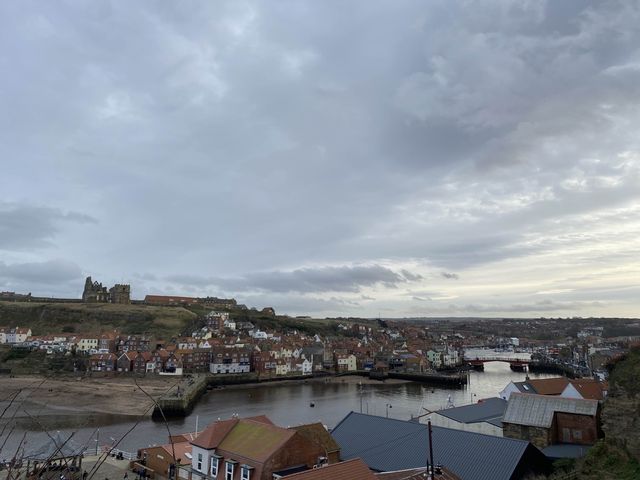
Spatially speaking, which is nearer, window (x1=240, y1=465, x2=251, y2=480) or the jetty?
window (x1=240, y1=465, x2=251, y2=480)

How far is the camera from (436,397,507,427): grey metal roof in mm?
29438

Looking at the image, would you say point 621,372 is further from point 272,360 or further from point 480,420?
point 272,360

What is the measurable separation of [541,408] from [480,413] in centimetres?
544

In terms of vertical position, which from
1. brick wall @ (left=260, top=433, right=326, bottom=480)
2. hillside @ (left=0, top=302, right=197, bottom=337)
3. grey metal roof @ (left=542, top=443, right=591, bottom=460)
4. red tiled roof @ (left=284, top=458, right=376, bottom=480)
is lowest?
grey metal roof @ (left=542, top=443, right=591, bottom=460)

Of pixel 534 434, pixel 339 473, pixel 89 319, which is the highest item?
pixel 89 319

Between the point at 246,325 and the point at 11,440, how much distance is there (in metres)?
98.3

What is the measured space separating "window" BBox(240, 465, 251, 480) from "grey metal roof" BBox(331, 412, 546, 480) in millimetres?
5347

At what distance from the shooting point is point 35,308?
120 meters

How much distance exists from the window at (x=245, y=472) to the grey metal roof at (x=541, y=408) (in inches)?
617

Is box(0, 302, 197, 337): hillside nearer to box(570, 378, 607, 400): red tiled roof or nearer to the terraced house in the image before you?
box(570, 378, 607, 400): red tiled roof

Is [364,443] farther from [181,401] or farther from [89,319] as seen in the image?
[89,319]

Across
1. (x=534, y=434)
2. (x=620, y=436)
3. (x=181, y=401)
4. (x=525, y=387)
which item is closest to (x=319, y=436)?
(x=620, y=436)

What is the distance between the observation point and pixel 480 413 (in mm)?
31000

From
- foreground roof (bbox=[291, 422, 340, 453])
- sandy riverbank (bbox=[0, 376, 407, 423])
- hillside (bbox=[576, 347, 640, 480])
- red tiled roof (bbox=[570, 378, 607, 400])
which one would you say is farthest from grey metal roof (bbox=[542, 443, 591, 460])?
sandy riverbank (bbox=[0, 376, 407, 423])
